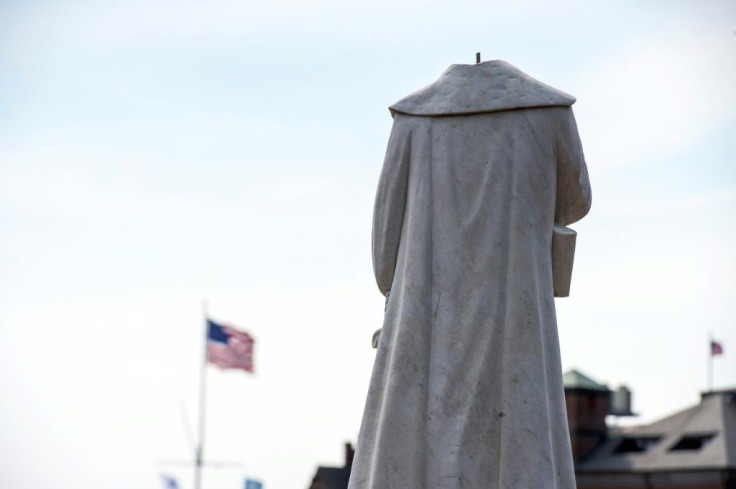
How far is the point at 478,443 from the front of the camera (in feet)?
38.7

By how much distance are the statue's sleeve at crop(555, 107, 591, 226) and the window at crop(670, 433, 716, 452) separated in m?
105

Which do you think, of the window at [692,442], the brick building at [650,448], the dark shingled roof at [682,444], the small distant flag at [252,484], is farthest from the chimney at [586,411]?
the small distant flag at [252,484]

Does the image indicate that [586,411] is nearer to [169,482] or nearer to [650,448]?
[650,448]

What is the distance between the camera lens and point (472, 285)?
39.7 ft

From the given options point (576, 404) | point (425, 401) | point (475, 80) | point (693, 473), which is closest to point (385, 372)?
point (425, 401)

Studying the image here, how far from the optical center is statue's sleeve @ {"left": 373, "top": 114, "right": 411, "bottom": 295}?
12.5 metres

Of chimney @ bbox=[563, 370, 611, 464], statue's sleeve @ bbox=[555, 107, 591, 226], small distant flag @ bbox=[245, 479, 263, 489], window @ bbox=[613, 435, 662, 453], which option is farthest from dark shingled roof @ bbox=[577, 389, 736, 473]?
statue's sleeve @ bbox=[555, 107, 591, 226]

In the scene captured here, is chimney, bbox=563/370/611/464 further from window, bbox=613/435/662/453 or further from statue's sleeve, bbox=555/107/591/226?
statue's sleeve, bbox=555/107/591/226

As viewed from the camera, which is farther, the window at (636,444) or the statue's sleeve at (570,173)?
the window at (636,444)

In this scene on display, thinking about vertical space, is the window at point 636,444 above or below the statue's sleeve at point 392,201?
below

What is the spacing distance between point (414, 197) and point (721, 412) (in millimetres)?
106388

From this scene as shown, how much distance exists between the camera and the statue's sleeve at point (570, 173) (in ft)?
40.2

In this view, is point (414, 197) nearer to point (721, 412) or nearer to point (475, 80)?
point (475, 80)

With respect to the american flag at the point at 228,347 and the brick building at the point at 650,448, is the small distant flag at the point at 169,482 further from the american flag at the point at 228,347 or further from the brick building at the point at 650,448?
the brick building at the point at 650,448
